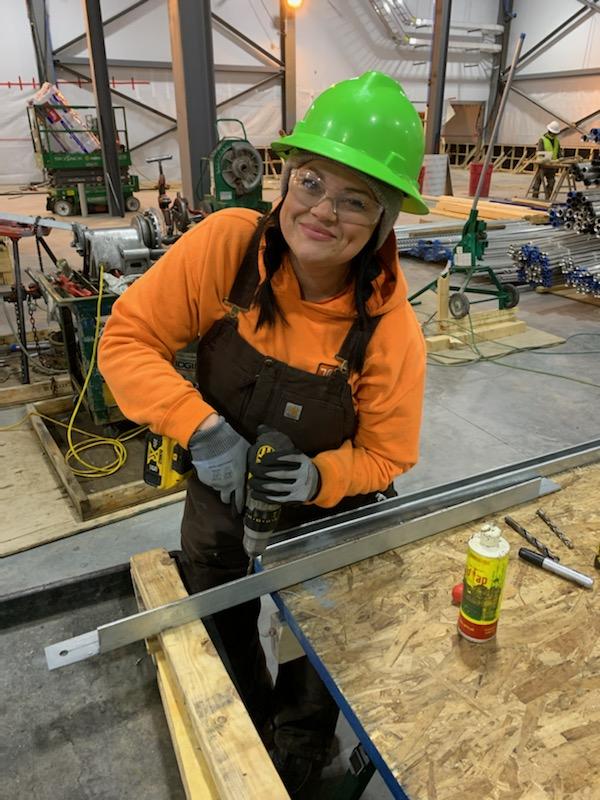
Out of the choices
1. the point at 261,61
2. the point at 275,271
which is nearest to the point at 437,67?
the point at 261,61

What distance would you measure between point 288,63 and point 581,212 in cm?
1171

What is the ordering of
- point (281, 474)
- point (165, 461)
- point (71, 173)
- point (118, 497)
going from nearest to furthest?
point (281, 474) → point (165, 461) → point (118, 497) → point (71, 173)

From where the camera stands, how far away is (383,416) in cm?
138

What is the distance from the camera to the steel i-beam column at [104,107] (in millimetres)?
8109

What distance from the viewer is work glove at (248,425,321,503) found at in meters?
1.22

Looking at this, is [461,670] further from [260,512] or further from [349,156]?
[349,156]

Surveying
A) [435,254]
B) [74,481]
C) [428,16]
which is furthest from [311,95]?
[74,481]

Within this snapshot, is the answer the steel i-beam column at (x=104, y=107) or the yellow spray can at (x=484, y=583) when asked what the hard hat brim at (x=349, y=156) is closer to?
the yellow spray can at (x=484, y=583)

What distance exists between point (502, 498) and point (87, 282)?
8.54 ft

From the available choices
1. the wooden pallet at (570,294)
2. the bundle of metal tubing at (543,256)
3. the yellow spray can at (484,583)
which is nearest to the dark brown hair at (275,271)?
the yellow spray can at (484,583)

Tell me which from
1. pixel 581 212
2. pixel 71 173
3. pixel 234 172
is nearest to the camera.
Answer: pixel 581 212

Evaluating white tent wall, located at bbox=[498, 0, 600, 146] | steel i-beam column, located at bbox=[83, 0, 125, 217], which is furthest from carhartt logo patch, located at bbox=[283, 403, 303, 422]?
white tent wall, located at bbox=[498, 0, 600, 146]

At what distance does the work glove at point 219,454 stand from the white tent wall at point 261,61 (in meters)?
14.4

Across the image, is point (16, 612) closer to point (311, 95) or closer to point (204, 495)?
point (204, 495)
